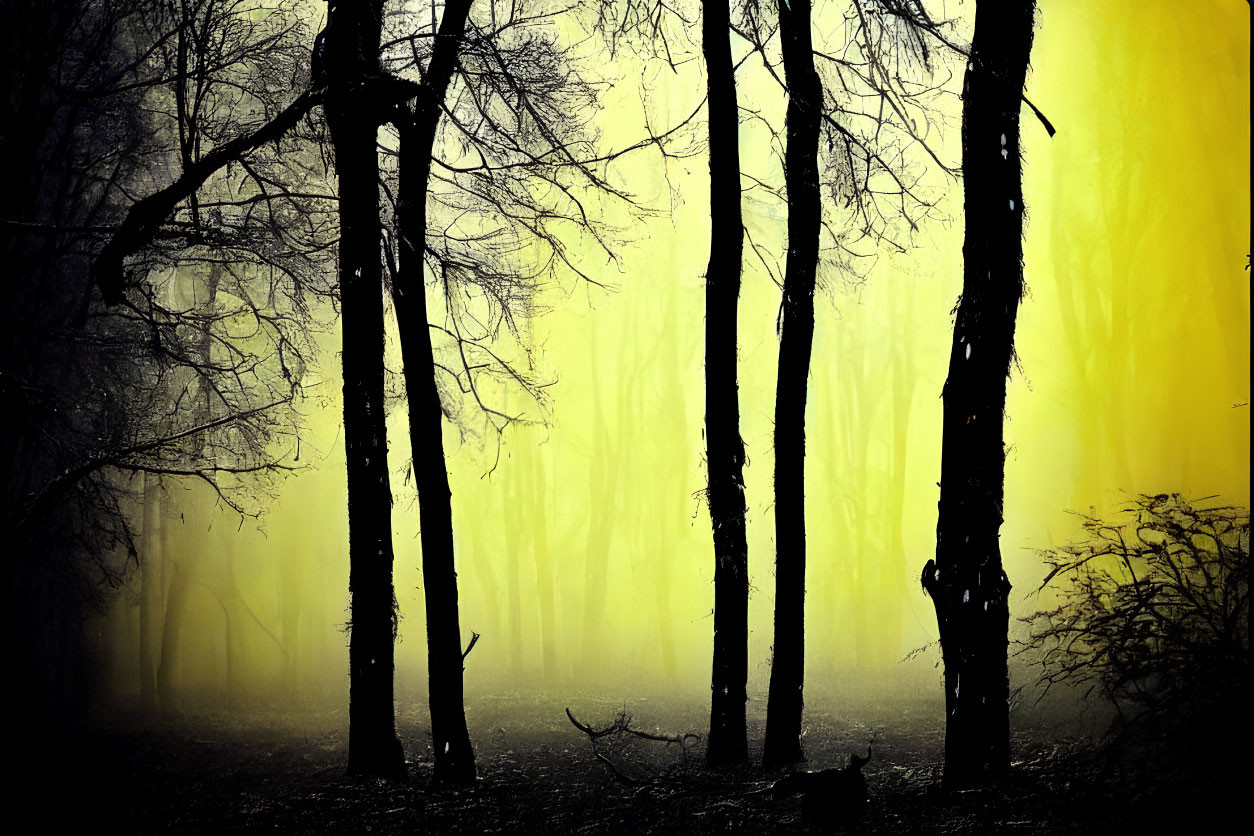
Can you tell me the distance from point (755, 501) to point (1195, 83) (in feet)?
34.0

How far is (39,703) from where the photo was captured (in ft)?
40.5

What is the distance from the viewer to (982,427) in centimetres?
570

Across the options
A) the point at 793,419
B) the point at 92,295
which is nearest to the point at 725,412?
the point at 793,419

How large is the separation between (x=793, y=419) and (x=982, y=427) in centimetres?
182

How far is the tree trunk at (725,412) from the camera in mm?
7348

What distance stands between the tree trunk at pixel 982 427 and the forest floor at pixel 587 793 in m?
0.44

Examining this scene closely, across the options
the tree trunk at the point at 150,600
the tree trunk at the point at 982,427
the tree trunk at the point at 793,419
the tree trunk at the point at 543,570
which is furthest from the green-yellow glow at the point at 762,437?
the tree trunk at the point at 982,427

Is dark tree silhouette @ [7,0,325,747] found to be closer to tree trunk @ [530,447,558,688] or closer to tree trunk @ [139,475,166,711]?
tree trunk @ [139,475,166,711]

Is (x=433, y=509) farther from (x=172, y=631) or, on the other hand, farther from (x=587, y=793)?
(x=172, y=631)

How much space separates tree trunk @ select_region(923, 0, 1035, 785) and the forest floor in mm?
443

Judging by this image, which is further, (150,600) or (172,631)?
(150,600)

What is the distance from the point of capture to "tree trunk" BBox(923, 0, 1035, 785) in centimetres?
567

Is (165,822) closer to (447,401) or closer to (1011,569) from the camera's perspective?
(447,401)

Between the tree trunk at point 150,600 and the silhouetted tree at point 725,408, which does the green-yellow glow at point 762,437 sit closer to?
the tree trunk at point 150,600
